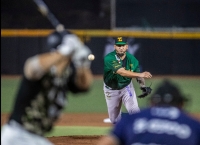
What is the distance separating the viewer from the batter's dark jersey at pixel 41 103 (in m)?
4.51

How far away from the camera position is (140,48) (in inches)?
855

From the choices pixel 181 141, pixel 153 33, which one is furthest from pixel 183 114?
pixel 153 33

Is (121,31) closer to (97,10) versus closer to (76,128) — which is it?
(97,10)

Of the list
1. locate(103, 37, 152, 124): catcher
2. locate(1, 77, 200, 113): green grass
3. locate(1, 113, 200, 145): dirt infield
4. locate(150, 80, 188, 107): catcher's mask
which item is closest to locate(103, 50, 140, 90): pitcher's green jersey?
locate(103, 37, 152, 124): catcher

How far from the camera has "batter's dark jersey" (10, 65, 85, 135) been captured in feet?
14.8

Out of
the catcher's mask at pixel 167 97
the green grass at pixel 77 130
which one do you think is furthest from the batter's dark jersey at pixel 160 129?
the green grass at pixel 77 130

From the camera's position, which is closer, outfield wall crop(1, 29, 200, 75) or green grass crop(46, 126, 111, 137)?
green grass crop(46, 126, 111, 137)

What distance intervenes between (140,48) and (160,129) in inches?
717

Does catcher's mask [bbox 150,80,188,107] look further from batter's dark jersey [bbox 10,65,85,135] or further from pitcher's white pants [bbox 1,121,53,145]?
pitcher's white pants [bbox 1,121,53,145]

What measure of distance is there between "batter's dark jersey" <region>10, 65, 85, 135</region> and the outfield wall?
17.0 meters

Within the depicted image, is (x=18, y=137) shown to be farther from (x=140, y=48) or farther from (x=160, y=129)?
(x=140, y=48)

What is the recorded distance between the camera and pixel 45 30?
2308cm

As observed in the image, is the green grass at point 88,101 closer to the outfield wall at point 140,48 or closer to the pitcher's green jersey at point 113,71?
the outfield wall at point 140,48

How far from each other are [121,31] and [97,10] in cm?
173
